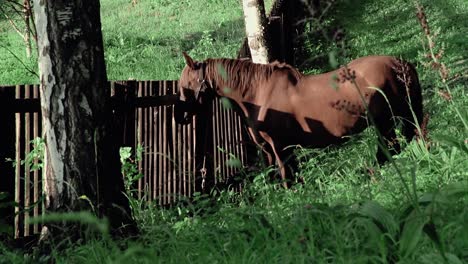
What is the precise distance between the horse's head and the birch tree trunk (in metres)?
1.81

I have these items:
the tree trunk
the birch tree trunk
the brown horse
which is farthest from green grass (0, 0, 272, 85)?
the tree trunk

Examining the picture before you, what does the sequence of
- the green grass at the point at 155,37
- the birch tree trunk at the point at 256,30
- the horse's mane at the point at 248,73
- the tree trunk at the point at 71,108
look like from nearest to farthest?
1. the tree trunk at the point at 71,108
2. the horse's mane at the point at 248,73
3. the birch tree trunk at the point at 256,30
4. the green grass at the point at 155,37

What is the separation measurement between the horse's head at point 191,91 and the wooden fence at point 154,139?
0.41 ft

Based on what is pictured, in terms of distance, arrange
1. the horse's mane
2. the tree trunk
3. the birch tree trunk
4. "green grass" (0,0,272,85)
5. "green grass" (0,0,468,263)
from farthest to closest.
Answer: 1. "green grass" (0,0,272,85)
2. the birch tree trunk
3. the horse's mane
4. the tree trunk
5. "green grass" (0,0,468,263)

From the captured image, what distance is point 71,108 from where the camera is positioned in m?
4.84

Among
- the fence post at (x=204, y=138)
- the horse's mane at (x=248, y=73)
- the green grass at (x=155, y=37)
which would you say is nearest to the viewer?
the horse's mane at (x=248, y=73)

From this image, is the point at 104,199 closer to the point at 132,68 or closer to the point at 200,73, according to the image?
the point at 200,73

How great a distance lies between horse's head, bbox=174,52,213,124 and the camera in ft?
27.0

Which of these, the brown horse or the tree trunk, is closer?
the tree trunk

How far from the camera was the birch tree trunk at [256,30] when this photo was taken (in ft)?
32.8

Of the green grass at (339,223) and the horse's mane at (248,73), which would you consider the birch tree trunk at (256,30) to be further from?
the green grass at (339,223)

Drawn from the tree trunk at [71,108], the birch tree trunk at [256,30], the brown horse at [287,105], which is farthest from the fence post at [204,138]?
the tree trunk at [71,108]

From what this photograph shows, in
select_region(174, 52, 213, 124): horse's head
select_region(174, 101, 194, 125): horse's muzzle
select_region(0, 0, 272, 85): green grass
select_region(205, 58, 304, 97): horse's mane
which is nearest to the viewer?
select_region(205, 58, 304, 97): horse's mane

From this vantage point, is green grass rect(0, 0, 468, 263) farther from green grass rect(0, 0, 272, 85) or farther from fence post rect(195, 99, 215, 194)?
green grass rect(0, 0, 272, 85)
